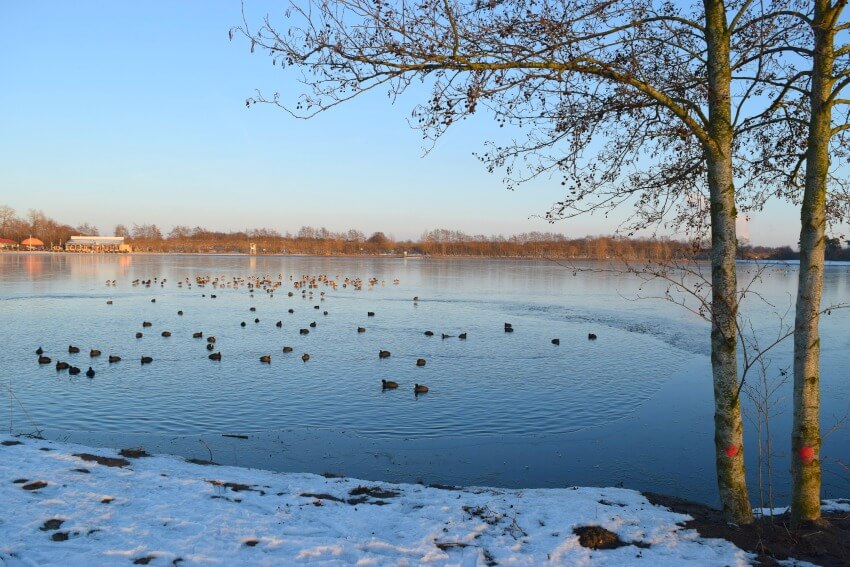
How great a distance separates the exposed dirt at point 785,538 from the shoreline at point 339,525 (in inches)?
0.7

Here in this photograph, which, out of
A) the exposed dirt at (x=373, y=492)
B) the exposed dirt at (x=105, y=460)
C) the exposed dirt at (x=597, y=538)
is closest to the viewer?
the exposed dirt at (x=597, y=538)

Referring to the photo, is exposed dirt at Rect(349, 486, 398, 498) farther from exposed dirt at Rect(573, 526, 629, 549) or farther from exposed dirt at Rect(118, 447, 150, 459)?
exposed dirt at Rect(118, 447, 150, 459)

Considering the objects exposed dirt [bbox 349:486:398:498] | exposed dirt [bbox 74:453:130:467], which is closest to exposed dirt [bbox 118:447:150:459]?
exposed dirt [bbox 74:453:130:467]

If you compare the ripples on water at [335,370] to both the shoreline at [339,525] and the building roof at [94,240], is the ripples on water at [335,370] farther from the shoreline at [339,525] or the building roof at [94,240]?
the building roof at [94,240]

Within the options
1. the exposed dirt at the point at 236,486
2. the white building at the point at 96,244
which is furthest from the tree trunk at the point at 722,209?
the white building at the point at 96,244

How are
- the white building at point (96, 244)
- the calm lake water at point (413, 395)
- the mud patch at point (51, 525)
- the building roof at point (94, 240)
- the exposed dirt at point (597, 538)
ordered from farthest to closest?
the building roof at point (94, 240)
the white building at point (96, 244)
the calm lake water at point (413, 395)
the exposed dirt at point (597, 538)
the mud patch at point (51, 525)

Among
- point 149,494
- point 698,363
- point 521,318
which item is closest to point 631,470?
point 149,494

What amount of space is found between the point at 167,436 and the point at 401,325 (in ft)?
56.2

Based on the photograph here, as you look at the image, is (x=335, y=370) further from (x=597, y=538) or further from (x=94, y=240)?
(x=94, y=240)

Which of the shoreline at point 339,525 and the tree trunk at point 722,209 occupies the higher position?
the tree trunk at point 722,209

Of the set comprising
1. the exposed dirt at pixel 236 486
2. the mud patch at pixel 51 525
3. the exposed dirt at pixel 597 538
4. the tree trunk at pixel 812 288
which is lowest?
the exposed dirt at pixel 236 486

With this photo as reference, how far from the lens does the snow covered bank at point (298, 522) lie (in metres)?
5.33

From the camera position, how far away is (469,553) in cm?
555

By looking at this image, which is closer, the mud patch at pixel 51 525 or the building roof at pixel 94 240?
the mud patch at pixel 51 525
